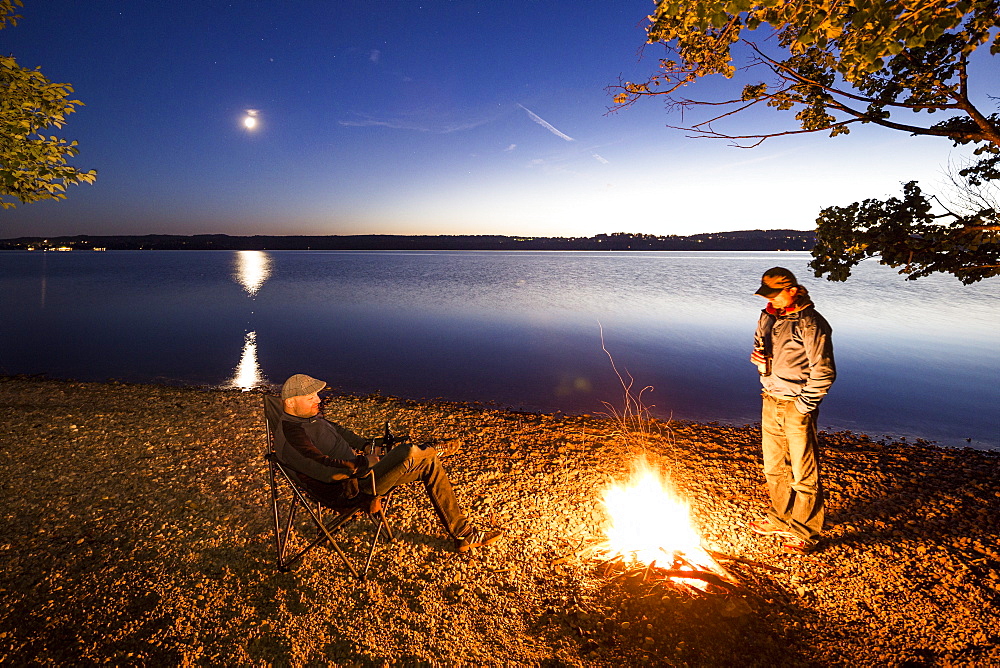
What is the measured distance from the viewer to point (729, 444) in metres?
6.86

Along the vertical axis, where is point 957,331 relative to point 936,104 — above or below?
below

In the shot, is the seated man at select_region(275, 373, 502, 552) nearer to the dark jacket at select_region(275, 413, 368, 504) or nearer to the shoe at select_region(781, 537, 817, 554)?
the dark jacket at select_region(275, 413, 368, 504)

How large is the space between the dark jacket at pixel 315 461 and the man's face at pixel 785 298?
3835mm

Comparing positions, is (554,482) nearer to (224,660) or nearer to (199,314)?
(224,660)

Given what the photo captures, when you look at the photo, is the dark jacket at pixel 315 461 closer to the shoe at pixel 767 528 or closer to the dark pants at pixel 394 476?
the dark pants at pixel 394 476

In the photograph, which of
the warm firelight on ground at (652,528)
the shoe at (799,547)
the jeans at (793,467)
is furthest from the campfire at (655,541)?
the jeans at (793,467)

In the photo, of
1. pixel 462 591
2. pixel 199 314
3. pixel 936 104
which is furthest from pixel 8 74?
pixel 199 314

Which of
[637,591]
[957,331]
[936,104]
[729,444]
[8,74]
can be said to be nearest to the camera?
[637,591]

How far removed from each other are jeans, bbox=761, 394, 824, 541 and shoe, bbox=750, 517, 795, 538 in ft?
0.13

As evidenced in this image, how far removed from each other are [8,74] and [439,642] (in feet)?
29.1

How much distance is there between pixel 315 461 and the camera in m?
3.64

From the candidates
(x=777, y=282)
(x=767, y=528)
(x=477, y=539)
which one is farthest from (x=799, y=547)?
(x=477, y=539)

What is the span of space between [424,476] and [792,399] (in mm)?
3332

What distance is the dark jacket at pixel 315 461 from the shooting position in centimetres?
360
